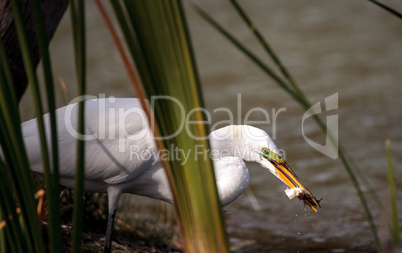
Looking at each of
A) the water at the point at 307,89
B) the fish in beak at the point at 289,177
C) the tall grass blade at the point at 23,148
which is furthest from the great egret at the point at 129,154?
the tall grass blade at the point at 23,148

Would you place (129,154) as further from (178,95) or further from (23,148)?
(178,95)

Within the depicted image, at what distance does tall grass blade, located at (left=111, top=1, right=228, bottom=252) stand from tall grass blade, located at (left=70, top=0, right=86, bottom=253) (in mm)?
96

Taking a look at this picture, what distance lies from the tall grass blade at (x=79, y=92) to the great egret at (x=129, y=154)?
1720mm

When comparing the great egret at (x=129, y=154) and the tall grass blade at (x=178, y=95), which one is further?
the great egret at (x=129, y=154)

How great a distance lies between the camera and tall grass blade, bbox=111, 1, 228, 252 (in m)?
0.92

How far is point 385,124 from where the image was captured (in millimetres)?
5730

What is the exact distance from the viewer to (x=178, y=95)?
938 mm

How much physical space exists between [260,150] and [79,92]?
1.92 m

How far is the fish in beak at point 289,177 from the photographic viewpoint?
2756 mm

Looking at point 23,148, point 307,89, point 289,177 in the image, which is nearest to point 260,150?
point 289,177

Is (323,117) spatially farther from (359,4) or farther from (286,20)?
(359,4)

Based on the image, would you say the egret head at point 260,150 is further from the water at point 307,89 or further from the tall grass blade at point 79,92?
the tall grass blade at point 79,92

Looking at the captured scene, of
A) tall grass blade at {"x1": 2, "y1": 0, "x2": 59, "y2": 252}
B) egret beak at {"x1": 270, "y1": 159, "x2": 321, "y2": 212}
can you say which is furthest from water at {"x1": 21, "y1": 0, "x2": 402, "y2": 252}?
tall grass blade at {"x1": 2, "y1": 0, "x2": 59, "y2": 252}

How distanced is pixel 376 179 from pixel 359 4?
4723mm
